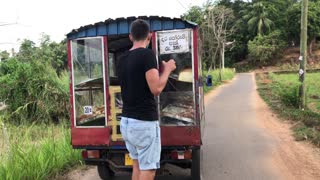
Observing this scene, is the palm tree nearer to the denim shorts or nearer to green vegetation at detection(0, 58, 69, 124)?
green vegetation at detection(0, 58, 69, 124)

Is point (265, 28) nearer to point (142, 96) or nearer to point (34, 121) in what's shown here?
point (34, 121)

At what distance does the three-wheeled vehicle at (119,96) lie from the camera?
5742 mm

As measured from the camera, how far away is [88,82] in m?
6.18

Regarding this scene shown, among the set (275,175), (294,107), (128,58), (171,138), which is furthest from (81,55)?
(294,107)

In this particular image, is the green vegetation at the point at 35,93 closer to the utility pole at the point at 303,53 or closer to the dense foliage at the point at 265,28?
the utility pole at the point at 303,53

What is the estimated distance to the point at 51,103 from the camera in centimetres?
1313

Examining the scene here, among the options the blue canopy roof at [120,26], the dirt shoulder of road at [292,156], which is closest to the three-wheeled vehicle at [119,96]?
the blue canopy roof at [120,26]

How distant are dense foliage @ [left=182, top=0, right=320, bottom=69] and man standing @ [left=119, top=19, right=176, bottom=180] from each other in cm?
7141

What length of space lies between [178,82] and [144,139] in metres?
1.82

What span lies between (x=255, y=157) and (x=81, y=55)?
4078 mm

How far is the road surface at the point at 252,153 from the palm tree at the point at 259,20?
69.0 metres

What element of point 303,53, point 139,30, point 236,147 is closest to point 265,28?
point 303,53

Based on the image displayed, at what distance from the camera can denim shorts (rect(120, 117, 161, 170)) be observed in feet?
13.6

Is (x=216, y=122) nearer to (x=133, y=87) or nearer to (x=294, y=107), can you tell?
(x=294, y=107)
